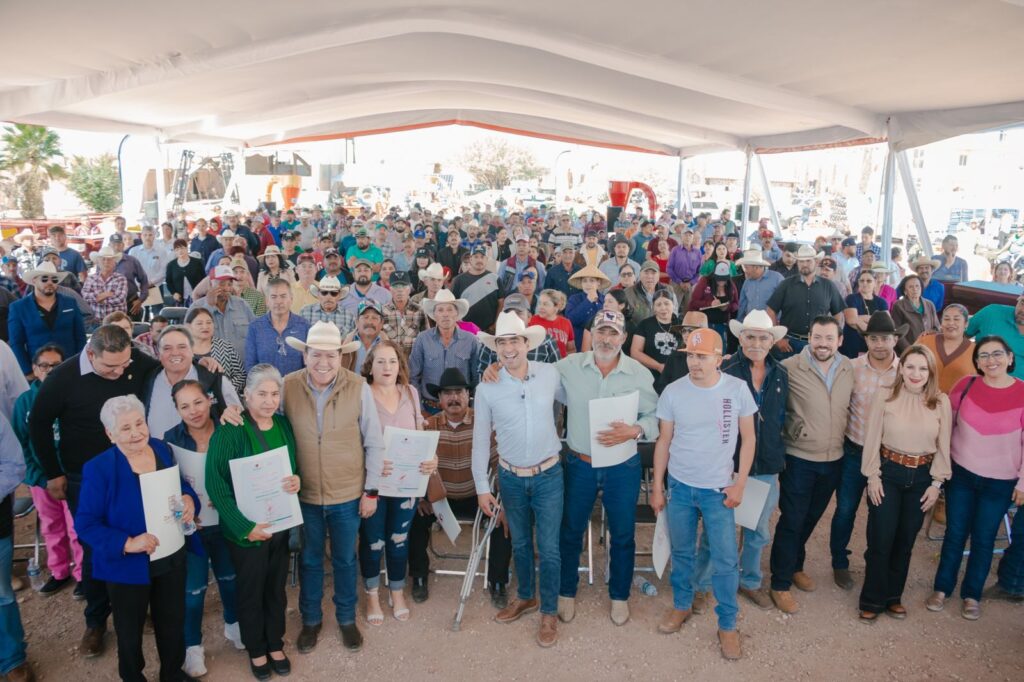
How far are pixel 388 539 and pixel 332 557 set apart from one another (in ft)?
1.20

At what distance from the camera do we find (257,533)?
341 cm

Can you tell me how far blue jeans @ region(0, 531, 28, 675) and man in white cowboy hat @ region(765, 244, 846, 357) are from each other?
20.5 feet

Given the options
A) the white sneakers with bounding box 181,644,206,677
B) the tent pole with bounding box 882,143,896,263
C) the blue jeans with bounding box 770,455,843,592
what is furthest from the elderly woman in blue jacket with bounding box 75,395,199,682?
the tent pole with bounding box 882,143,896,263

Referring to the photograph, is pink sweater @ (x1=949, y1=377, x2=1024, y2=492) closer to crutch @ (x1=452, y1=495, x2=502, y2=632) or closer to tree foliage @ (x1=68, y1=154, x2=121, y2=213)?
crutch @ (x1=452, y1=495, x2=502, y2=632)

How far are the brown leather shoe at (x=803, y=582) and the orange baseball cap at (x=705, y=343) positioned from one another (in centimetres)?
188

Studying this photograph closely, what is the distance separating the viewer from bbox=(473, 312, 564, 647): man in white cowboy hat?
3.77m

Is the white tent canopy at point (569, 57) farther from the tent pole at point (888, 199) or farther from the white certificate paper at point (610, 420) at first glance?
the white certificate paper at point (610, 420)

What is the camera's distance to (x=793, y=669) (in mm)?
3738

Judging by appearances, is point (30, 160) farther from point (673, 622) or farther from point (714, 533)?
point (714, 533)

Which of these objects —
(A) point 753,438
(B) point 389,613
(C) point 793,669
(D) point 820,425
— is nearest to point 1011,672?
(C) point 793,669

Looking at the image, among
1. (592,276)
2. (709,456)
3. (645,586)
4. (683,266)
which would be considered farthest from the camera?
(683,266)

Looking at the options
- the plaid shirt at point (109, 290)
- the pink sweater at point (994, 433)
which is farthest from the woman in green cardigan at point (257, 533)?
the plaid shirt at point (109, 290)

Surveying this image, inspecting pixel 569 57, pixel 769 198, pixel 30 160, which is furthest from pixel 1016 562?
pixel 30 160

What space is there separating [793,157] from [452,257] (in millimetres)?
69876
